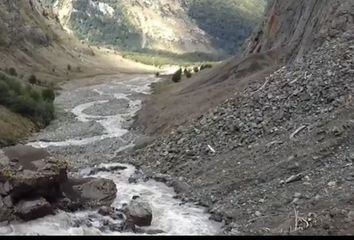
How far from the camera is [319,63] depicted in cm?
3859

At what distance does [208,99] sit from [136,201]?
24257mm

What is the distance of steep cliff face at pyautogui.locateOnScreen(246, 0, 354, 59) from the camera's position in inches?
1813

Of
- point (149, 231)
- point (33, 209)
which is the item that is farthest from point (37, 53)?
point (149, 231)

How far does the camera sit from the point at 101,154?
44312 millimetres

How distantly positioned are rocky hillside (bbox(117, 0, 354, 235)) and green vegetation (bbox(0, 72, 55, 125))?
15.5m

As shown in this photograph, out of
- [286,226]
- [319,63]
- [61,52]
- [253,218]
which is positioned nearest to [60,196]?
[253,218]

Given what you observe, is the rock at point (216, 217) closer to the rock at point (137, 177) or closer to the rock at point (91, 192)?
the rock at point (91, 192)

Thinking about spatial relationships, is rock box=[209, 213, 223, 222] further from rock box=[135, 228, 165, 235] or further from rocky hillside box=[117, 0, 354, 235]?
rock box=[135, 228, 165, 235]

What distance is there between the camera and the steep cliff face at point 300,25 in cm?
4606

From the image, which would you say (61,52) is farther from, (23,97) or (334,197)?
(334,197)

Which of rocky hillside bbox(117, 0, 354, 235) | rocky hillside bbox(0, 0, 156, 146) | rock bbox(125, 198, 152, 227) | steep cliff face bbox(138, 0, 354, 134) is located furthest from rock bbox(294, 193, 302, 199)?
rocky hillside bbox(0, 0, 156, 146)

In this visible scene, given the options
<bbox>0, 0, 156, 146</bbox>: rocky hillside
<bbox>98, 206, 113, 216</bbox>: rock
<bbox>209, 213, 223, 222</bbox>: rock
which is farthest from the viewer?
<bbox>0, 0, 156, 146</bbox>: rocky hillside

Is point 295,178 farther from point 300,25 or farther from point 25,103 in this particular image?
point 25,103

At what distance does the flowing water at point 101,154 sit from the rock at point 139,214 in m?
0.38
